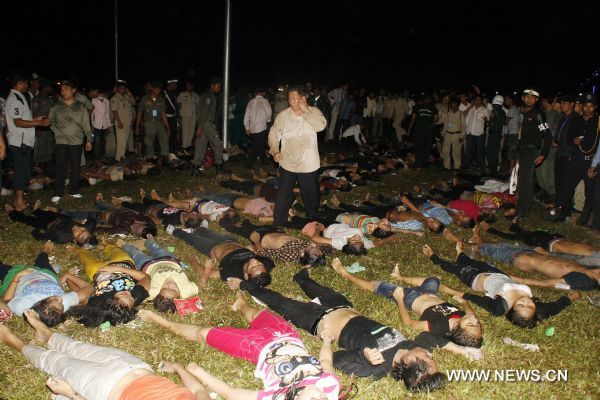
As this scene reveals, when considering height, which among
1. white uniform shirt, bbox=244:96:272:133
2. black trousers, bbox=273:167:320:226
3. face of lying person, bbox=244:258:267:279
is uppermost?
white uniform shirt, bbox=244:96:272:133

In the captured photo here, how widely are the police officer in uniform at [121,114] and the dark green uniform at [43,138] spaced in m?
1.81

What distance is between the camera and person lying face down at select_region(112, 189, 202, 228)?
7.85 m

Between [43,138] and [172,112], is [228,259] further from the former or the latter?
[172,112]

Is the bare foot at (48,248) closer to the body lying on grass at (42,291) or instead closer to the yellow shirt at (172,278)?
the body lying on grass at (42,291)

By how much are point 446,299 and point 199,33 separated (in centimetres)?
2440

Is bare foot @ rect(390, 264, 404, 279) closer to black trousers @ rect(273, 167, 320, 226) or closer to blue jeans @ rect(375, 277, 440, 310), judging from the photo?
blue jeans @ rect(375, 277, 440, 310)

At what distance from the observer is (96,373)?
383 centimetres

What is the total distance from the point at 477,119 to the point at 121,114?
31.7 ft

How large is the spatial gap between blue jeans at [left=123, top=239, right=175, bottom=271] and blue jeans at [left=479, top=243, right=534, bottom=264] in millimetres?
4478

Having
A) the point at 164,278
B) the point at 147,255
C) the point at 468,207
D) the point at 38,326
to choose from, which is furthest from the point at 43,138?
the point at 468,207

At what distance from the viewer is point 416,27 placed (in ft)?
109

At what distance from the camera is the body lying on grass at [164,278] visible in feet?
17.4

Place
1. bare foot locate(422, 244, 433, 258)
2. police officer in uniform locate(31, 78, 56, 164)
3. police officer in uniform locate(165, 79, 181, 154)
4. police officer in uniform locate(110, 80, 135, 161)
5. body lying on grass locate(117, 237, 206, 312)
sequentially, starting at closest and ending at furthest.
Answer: body lying on grass locate(117, 237, 206, 312) → bare foot locate(422, 244, 433, 258) → police officer in uniform locate(31, 78, 56, 164) → police officer in uniform locate(110, 80, 135, 161) → police officer in uniform locate(165, 79, 181, 154)

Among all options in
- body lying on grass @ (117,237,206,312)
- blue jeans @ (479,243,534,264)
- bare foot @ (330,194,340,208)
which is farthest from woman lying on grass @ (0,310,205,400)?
bare foot @ (330,194,340,208)
